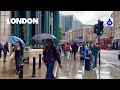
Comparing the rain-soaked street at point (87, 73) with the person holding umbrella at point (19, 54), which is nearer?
the rain-soaked street at point (87, 73)

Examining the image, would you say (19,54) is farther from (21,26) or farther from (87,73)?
(21,26)

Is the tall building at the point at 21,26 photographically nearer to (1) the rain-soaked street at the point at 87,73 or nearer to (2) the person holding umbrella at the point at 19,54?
(1) the rain-soaked street at the point at 87,73

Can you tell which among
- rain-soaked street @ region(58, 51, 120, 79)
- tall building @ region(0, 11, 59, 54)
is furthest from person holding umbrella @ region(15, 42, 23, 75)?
tall building @ region(0, 11, 59, 54)

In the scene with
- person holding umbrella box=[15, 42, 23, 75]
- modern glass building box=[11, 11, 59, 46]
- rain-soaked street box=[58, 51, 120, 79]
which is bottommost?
rain-soaked street box=[58, 51, 120, 79]

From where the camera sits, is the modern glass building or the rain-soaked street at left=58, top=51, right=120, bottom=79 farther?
the modern glass building

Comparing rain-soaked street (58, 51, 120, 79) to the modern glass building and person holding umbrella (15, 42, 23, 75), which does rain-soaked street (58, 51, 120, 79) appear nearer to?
person holding umbrella (15, 42, 23, 75)

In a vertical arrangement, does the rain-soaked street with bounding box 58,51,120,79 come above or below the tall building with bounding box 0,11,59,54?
below

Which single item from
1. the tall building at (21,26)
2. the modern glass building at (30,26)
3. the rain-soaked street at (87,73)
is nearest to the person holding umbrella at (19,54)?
the rain-soaked street at (87,73)
